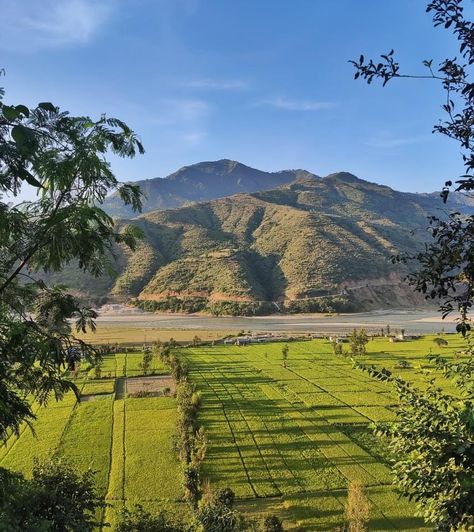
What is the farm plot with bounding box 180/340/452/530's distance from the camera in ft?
56.5

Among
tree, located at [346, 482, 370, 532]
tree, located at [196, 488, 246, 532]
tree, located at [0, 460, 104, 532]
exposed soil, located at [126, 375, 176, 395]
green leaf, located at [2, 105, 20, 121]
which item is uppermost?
green leaf, located at [2, 105, 20, 121]

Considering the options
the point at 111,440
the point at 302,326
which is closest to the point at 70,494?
the point at 111,440

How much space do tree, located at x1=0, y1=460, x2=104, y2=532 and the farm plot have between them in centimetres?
830

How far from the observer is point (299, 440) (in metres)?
23.9

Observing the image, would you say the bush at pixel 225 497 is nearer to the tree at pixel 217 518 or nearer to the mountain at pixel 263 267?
the tree at pixel 217 518

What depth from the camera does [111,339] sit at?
63875 mm

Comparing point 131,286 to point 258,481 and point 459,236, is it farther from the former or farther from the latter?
point 459,236

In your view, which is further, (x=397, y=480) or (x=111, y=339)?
(x=111, y=339)

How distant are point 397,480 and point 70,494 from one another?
844 centimetres

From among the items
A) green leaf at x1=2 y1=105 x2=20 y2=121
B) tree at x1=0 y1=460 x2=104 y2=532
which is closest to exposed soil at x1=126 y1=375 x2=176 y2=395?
tree at x1=0 y1=460 x2=104 y2=532

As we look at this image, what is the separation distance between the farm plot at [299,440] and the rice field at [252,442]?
0.05 metres

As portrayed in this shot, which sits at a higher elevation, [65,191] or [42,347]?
[65,191]

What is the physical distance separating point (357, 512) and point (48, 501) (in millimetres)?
9693

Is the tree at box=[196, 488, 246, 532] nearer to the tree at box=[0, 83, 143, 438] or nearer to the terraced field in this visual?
the terraced field
